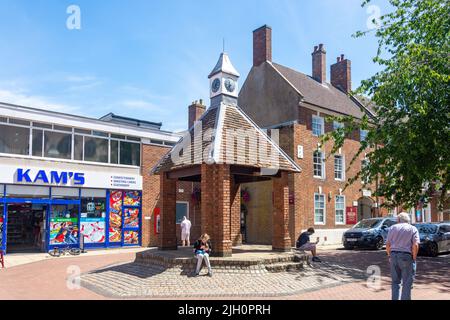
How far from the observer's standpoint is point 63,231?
20312 mm

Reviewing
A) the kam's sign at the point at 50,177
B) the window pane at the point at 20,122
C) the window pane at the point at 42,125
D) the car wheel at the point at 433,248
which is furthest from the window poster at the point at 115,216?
the car wheel at the point at 433,248

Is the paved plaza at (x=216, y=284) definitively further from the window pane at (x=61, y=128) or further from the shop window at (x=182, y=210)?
the shop window at (x=182, y=210)

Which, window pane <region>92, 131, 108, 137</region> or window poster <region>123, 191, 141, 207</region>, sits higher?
window pane <region>92, 131, 108, 137</region>

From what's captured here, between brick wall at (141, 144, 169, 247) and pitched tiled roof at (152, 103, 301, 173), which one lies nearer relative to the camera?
pitched tiled roof at (152, 103, 301, 173)

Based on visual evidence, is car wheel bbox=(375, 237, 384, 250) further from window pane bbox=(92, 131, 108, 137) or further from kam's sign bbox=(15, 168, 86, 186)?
window pane bbox=(92, 131, 108, 137)

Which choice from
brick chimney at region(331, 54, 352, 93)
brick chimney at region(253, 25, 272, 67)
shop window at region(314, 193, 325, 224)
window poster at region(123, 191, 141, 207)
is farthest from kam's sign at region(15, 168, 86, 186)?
brick chimney at region(331, 54, 352, 93)

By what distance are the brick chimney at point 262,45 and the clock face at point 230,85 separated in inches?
548

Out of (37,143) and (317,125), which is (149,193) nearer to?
(37,143)

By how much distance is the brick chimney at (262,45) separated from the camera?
26961 millimetres

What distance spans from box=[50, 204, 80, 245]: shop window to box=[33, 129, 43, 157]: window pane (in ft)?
8.59

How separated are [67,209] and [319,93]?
58.8 ft

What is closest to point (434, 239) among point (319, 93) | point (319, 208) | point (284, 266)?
point (319, 208)

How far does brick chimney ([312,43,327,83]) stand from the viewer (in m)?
30.8
